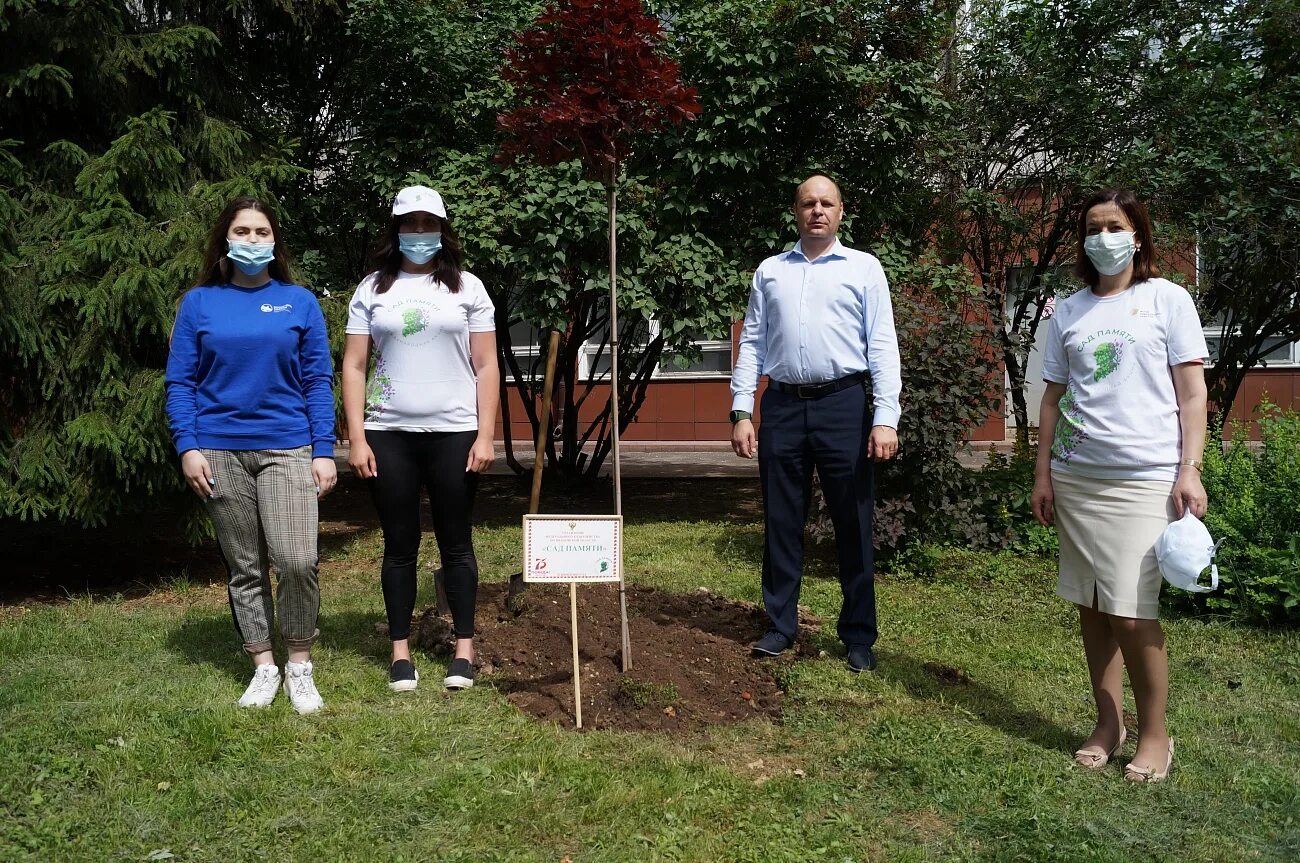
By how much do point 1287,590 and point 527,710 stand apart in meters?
3.70

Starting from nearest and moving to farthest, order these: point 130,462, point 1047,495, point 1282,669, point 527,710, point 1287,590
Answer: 1. point 1047,495
2. point 527,710
3. point 1282,669
4. point 1287,590
5. point 130,462

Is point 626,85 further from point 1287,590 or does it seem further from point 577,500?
point 577,500

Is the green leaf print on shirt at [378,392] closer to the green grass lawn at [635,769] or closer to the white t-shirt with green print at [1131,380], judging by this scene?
the green grass lawn at [635,769]

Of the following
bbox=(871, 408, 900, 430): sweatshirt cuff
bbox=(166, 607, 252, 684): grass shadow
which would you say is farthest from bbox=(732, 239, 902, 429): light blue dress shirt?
bbox=(166, 607, 252, 684): grass shadow

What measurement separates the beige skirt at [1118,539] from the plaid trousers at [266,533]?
2.74 meters

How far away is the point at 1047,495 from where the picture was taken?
144 inches

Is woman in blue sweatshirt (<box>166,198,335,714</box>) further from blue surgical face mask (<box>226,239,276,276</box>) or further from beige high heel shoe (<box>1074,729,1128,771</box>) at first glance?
beige high heel shoe (<box>1074,729,1128,771</box>)

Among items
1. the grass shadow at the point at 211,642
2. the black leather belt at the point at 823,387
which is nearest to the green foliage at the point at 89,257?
the grass shadow at the point at 211,642

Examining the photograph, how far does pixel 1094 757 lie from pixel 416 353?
9.14ft

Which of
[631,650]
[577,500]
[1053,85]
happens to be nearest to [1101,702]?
[631,650]

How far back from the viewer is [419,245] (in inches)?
160

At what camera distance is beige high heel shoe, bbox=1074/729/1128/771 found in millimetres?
3477

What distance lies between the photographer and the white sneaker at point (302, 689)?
3.93 metres

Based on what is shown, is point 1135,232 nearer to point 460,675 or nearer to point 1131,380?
point 1131,380
